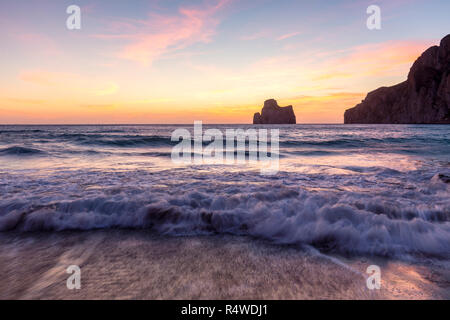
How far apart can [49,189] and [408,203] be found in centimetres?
708

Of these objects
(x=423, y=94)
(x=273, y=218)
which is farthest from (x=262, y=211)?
(x=423, y=94)

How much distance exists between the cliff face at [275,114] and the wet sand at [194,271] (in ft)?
535

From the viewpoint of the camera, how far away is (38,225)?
3.39 m

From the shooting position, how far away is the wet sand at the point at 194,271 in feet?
6.58

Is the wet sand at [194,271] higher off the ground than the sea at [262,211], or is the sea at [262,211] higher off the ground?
the sea at [262,211]

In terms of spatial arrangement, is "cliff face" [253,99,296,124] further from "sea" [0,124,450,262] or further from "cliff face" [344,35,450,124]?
"sea" [0,124,450,262]

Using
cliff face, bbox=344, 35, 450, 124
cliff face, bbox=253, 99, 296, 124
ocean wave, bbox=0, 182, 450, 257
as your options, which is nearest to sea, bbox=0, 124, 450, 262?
ocean wave, bbox=0, 182, 450, 257

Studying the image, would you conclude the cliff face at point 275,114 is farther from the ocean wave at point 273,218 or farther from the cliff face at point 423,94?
the ocean wave at point 273,218

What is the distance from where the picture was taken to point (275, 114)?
160 m

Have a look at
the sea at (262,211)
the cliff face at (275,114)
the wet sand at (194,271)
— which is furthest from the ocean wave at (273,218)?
the cliff face at (275,114)

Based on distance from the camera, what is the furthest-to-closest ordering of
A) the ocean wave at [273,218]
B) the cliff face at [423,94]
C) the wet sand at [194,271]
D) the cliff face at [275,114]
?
the cliff face at [275,114]
the cliff face at [423,94]
the ocean wave at [273,218]
the wet sand at [194,271]
